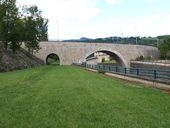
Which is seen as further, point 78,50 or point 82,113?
point 78,50

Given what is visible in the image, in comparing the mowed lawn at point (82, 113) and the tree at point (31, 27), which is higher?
the tree at point (31, 27)

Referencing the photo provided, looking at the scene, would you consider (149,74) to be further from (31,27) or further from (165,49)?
(165,49)

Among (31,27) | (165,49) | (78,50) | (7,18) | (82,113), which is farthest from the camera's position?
(165,49)

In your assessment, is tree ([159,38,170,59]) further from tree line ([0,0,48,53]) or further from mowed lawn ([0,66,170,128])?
mowed lawn ([0,66,170,128])

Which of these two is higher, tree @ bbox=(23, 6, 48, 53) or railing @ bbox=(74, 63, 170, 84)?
tree @ bbox=(23, 6, 48, 53)

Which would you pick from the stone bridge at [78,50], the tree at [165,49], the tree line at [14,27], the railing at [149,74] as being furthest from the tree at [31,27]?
the tree at [165,49]

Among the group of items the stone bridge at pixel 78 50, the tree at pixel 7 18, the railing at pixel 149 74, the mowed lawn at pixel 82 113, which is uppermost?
the tree at pixel 7 18

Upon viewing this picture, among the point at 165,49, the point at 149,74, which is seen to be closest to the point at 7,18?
the point at 149,74

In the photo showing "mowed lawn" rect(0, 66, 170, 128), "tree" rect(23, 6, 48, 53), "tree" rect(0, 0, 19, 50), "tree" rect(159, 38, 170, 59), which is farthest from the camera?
"tree" rect(159, 38, 170, 59)

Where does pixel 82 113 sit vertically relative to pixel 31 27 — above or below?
below

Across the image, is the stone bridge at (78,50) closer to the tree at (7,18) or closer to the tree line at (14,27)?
the tree line at (14,27)

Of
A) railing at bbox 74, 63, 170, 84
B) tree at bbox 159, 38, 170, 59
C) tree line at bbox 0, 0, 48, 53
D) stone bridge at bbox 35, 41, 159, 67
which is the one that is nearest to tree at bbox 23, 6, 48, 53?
tree line at bbox 0, 0, 48, 53

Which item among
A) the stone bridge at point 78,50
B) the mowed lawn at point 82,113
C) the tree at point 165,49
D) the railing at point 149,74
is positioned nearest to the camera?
the mowed lawn at point 82,113

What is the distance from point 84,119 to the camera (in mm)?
11289
